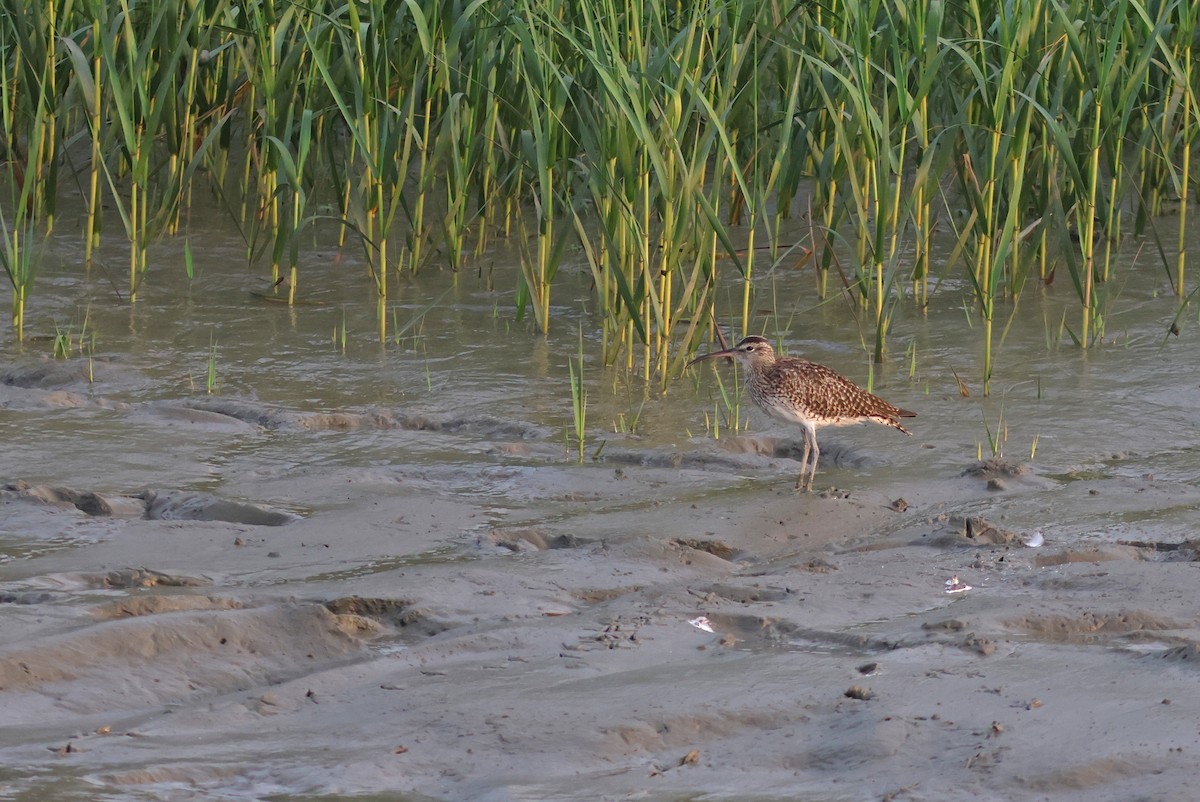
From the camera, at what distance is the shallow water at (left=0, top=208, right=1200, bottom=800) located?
347 centimetres

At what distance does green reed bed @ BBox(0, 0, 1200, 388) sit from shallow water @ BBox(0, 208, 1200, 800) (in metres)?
0.22

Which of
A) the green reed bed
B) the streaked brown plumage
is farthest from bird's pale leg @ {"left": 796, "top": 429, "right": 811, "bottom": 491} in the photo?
the green reed bed

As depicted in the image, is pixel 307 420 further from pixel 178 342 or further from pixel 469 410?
pixel 178 342

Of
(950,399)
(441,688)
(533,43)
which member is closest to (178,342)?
(533,43)

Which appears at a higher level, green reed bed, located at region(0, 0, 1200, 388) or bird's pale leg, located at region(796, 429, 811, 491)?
green reed bed, located at region(0, 0, 1200, 388)

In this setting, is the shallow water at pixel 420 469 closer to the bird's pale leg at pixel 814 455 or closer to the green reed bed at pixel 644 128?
the bird's pale leg at pixel 814 455

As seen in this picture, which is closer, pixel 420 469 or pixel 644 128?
pixel 420 469

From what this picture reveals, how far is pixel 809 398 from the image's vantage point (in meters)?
5.43

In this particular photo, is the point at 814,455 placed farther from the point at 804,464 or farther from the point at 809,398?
the point at 804,464

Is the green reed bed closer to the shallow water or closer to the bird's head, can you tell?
the shallow water

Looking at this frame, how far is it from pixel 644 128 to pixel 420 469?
1430 millimetres

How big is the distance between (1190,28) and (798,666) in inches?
198

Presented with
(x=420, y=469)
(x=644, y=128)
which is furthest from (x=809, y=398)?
(x=420, y=469)

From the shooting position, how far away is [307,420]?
5.87m
